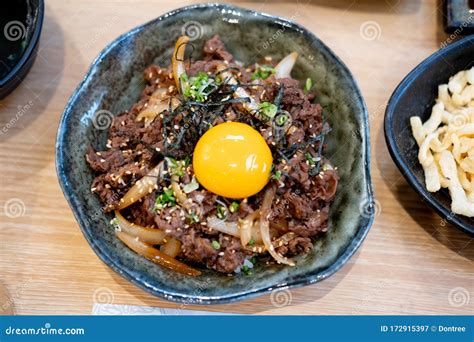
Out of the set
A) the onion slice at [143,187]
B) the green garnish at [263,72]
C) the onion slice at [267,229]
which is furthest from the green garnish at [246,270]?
the green garnish at [263,72]

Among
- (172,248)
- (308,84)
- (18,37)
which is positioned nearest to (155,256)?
(172,248)

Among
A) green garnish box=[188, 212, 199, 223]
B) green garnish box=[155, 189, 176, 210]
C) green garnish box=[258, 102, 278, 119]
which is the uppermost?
green garnish box=[258, 102, 278, 119]

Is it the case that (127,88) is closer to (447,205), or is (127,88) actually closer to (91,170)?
(91,170)

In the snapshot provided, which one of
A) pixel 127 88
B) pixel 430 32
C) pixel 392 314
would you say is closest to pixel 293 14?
pixel 430 32

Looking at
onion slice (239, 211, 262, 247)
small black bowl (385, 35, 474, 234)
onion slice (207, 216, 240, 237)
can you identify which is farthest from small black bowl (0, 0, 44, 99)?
small black bowl (385, 35, 474, 234)

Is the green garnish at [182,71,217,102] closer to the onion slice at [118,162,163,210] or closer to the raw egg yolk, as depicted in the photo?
the raw egg yolk
